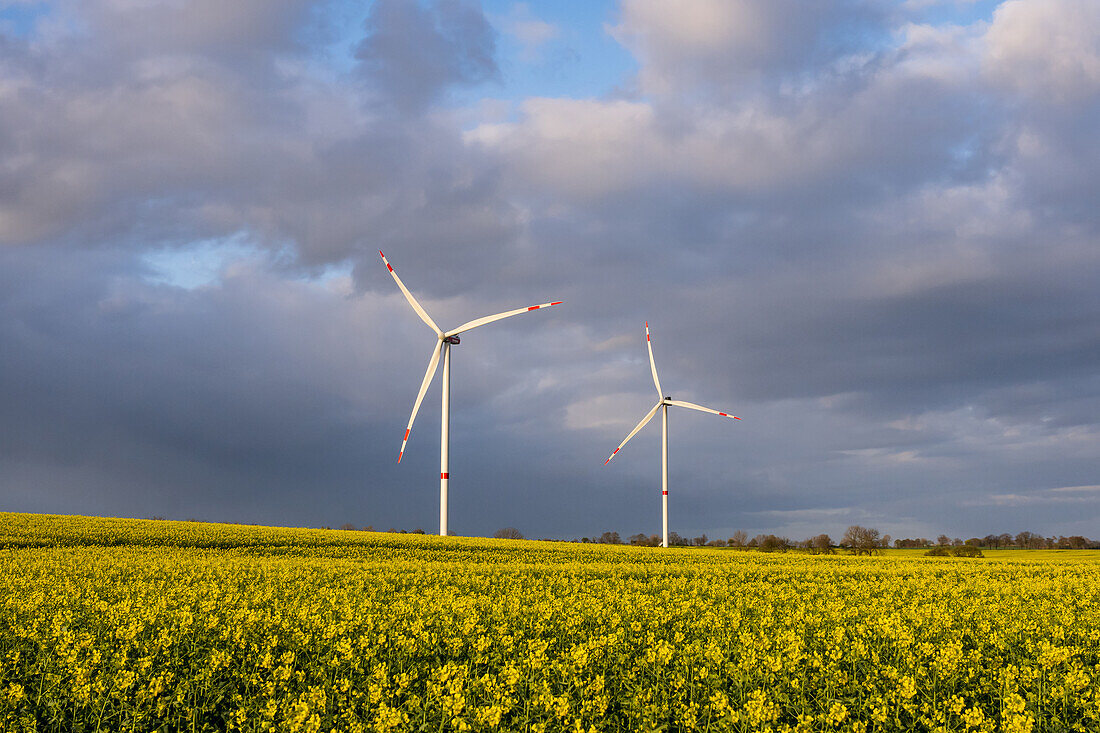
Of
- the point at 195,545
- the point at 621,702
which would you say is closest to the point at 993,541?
the point at 195,545

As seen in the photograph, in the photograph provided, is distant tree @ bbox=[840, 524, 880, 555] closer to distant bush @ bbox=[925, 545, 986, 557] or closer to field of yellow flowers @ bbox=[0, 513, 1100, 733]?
distant bush @ bbox=[925, 545, 986, 557]

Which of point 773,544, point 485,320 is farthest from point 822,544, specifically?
point 485,320

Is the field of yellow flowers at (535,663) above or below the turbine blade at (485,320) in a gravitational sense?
below

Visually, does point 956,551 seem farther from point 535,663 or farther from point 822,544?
point 535,663

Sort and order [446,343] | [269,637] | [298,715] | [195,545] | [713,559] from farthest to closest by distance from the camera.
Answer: [446,343]
[713,559]
[195,545]
[269,637]
[298,715]

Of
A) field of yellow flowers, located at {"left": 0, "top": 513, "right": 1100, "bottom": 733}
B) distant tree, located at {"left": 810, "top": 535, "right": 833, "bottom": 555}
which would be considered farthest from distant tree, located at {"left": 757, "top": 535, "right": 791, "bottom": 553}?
field of yellow flowers, located at {"left": 0, "top": 513, "right": 1100, "bottom": 733}

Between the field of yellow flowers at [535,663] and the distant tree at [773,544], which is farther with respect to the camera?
the distant tree at [773,544]

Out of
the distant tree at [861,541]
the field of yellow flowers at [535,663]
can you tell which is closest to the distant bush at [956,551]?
the distant tree at [861,541]

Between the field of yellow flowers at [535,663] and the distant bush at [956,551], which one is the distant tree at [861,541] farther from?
the field of yellow flowers at [535,663]

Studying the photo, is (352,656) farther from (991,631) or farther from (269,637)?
(991,631)

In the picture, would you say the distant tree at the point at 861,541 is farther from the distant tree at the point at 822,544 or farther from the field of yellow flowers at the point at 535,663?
the field of yellow flowers at the point at 535,663

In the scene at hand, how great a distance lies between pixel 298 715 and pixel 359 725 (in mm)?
656

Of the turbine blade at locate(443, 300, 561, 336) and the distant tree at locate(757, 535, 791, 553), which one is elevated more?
the turbine blade at locate(443, 300, 561, 336)

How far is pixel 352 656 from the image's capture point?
9930 mm
